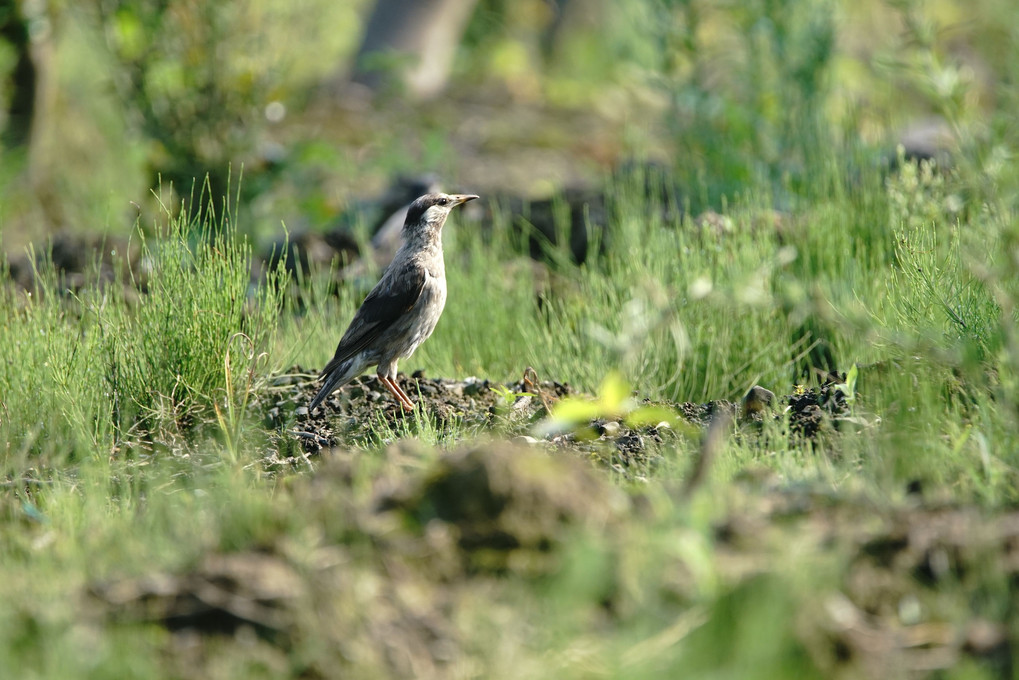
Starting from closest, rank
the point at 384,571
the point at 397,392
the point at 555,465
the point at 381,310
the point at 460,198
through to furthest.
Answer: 1. the point at 384,571
2. the point at 555,465
3. the point at 397,392
4. the point at 381,310
5. the point at 460,198

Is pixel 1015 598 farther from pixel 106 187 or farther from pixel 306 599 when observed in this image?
pixel 106 187

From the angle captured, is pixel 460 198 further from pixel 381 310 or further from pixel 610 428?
pixel 610 428

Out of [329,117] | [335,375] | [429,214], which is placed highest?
[329,117]

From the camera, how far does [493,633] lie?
8.17 feet

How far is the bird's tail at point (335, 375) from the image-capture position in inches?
217

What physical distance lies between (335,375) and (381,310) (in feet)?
1.63

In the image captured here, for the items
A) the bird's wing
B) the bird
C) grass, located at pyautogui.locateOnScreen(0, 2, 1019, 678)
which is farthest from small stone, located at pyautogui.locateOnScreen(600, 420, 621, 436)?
the bird's wing

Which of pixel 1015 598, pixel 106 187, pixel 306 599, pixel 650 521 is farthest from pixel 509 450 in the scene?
pixel 106 187

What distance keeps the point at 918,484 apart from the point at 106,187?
32.7ft

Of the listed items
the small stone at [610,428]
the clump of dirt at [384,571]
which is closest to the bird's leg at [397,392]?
the small stone at [610,428]

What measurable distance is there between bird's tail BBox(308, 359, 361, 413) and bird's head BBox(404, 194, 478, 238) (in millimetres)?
1120

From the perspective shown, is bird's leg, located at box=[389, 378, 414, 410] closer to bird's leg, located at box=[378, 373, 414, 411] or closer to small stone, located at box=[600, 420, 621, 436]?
bird's leg, located at box=[378, 373, 414, 411]

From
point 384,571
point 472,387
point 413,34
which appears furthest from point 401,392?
point 413,34

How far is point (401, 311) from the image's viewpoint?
589 cm
